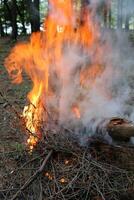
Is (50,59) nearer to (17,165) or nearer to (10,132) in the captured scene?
(10,132)

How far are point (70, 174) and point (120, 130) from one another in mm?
701

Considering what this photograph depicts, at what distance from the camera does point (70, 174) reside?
4273 millimetres

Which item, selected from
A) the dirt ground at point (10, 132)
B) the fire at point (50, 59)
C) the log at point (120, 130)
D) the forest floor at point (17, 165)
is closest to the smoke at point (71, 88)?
the fire at point (50, 59)

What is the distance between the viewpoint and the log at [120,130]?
168 inches

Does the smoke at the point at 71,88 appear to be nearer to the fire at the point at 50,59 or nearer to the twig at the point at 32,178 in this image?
the fire at the point at 50,59

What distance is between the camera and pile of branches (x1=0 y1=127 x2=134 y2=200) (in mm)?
4113

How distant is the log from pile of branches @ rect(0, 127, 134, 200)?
13cm

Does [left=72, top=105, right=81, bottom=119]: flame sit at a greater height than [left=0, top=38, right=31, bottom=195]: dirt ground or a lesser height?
greater

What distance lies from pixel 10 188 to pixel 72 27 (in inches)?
101

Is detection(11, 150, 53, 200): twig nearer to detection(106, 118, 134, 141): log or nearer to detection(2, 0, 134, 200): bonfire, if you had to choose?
detection(2, 0, 134, 200): bonfire

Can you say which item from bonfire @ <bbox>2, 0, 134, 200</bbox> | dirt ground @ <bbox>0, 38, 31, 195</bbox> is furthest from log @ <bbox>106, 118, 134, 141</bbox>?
dirt ground @ <bbox>0, 38, 31, 195</bbox>

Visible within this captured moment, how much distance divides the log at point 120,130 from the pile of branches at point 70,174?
0.43 ft

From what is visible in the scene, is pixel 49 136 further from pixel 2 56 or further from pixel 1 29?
pixel 1 29

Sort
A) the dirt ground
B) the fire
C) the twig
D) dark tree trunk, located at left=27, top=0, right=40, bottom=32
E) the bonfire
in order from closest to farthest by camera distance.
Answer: the twig, the bonfire, the dirt ground, the fire, dark tree trunk, located at left=27, top=0, right=40, bottom=32
